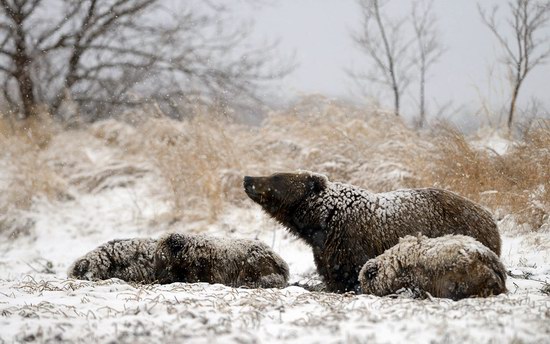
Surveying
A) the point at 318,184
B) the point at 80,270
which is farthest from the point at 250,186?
the point at 80,270

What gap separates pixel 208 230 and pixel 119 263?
372 centimetres

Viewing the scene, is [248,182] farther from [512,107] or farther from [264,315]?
[512,107]

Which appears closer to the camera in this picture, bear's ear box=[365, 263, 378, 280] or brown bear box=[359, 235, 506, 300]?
brown bear box=[359, 235, 506, 300]

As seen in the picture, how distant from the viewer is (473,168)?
928cm

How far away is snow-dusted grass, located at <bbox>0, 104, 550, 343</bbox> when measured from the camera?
3.38 metres

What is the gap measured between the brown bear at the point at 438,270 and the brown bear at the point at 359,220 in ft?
1.77

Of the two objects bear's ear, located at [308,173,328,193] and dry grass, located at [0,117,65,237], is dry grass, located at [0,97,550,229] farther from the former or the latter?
bear's ear, located at [308,173,328,193]

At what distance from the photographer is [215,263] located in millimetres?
6230

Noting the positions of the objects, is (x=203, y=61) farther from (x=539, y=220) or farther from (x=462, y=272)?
(x=462, y=272)

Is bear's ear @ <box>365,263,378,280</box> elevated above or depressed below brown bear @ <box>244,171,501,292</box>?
below

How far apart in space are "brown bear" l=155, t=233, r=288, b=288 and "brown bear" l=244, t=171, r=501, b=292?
0.55 m

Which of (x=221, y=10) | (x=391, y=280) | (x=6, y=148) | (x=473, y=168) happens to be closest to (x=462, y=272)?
(x=391, y=280)

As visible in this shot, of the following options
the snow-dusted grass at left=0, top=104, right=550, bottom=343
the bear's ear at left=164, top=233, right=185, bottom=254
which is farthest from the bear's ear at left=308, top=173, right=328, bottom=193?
the bear's ear at left=164, top=233, right=185, bottom=254

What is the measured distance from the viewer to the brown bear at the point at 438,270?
14.6 ft
